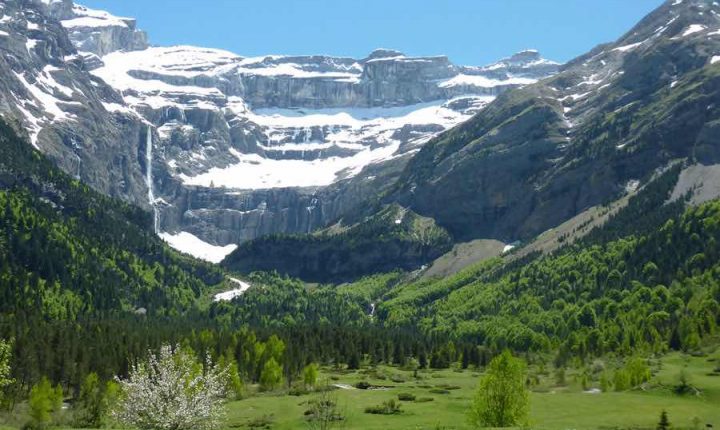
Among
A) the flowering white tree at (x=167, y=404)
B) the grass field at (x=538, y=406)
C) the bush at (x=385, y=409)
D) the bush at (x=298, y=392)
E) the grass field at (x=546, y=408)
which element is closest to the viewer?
the flowering white tree at (x=167, y=404)

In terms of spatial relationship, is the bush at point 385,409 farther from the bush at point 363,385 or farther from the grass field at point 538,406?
the bush at point 363,385

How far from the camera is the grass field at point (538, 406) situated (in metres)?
98.8

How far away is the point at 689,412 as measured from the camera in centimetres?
10444

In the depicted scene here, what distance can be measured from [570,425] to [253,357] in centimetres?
9589

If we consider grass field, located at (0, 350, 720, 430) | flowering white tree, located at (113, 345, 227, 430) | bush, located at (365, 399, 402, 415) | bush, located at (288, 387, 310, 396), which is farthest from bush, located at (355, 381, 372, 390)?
flowering white tree, located at (113, 345, 227, 430)

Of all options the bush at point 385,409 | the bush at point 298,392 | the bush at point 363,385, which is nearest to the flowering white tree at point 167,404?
the bush at point 385,409

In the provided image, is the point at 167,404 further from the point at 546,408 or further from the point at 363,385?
the point at 363,385

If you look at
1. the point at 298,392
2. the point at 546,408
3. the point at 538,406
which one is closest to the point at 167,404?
the point at 546,408

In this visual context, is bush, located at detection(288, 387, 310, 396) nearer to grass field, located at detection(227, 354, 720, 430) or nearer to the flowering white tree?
grass field, located at detection(227, 354, 720, 430)

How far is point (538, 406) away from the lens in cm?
11525

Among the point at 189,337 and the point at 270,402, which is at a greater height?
the point at 189,337

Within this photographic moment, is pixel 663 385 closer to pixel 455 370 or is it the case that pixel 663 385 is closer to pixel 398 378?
pixel 398 378

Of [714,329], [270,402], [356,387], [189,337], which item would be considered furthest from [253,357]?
[714,329]

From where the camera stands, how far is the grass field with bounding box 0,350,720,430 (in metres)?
98.8
